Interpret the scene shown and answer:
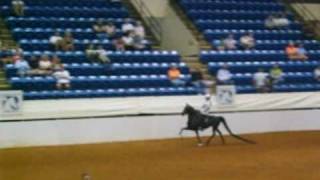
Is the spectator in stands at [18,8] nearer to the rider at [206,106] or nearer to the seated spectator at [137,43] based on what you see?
the seated spectator at [137,43]

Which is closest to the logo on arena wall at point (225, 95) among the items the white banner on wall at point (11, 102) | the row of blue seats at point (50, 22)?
the row of blue seats at point (50, 22)

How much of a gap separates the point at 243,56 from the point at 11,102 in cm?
1107

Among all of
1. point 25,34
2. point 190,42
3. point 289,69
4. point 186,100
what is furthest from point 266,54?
point 25,34

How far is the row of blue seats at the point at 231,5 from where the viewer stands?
29.7 metres

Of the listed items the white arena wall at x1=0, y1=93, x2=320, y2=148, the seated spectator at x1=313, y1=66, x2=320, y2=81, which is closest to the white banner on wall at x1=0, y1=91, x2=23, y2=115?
the white arena wall at x1=0, y1=93, x2=320, y2=148

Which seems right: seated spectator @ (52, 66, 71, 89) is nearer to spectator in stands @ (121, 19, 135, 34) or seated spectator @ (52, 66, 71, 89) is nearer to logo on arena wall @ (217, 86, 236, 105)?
spectator in stands @ (121, 19, 135, 34)

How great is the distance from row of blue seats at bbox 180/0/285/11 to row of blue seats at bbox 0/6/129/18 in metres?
3.43

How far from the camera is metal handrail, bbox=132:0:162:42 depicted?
29359 mm

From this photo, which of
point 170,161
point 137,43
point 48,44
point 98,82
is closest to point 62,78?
point 98,82

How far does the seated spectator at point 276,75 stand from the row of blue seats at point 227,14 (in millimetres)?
4584

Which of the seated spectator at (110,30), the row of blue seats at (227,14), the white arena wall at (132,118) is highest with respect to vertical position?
the row of blue seats at (227,14)

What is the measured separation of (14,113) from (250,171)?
8029mm

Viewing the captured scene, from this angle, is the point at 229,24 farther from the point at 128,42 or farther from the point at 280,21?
the point at 128,42

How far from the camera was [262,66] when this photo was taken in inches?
1032
